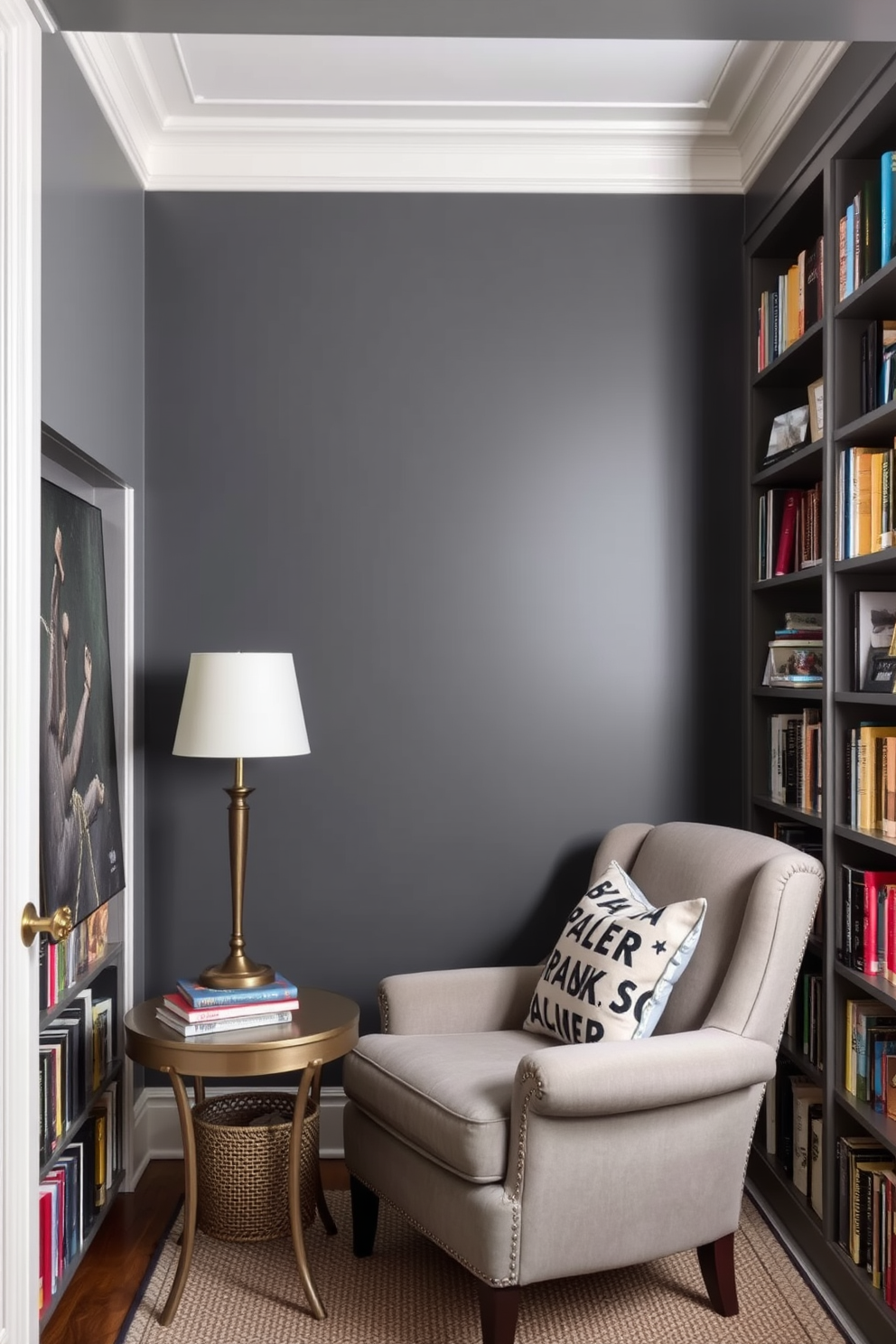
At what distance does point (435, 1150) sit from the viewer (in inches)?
88.5

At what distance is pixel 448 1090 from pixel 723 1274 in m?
0.73

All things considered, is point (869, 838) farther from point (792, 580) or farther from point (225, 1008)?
point (225, 1008)

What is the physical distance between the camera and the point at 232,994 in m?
2.53

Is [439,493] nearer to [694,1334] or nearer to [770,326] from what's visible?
[770,326]

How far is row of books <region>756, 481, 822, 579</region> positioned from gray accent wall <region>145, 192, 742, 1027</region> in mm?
377

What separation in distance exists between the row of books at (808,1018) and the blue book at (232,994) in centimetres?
124

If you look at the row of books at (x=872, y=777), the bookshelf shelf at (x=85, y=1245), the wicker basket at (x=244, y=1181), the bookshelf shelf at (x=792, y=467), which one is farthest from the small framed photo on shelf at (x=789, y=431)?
the bookshelf shelf at (x=85, y=1245)

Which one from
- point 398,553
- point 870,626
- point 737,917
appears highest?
point 398,553

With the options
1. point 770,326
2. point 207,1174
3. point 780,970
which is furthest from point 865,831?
point 207,1174

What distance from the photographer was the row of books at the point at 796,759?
8.89ft

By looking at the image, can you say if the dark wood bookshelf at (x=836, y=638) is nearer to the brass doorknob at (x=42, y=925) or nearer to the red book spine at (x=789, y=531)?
the red book spine at (x=789, y=531)

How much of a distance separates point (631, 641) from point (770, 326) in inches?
36.7

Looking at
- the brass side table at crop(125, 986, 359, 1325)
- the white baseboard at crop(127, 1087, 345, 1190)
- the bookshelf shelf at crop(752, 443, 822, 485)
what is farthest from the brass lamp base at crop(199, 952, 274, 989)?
the bookshelf shelf at crop(752, 443, 822, 485)

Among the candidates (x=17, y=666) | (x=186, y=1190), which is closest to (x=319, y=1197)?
(x=186, y=1190)
